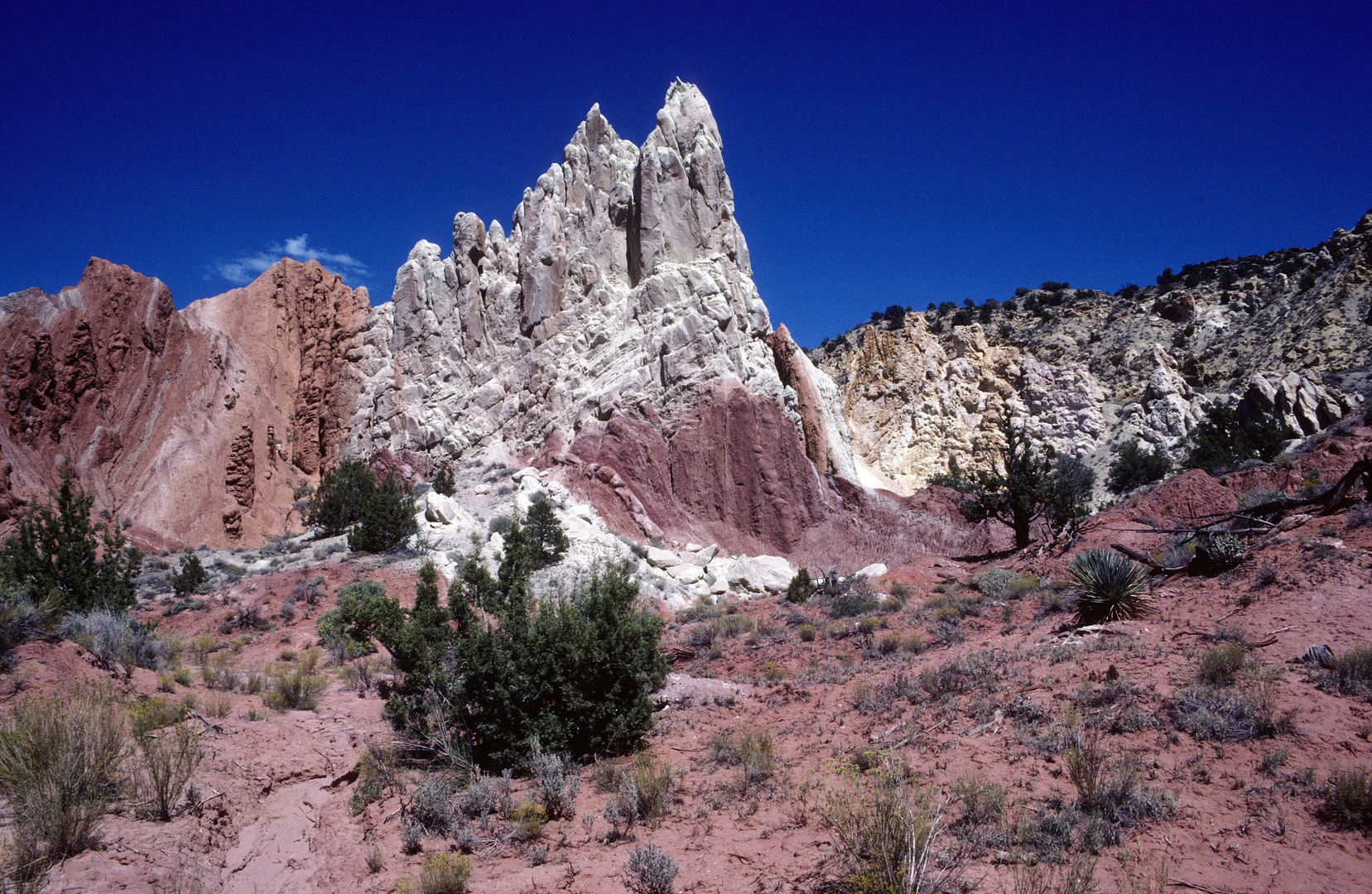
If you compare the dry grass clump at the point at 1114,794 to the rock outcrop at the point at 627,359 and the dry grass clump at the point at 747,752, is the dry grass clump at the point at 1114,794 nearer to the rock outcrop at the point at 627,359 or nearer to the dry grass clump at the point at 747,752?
the dry grass clump at the point at 747,752

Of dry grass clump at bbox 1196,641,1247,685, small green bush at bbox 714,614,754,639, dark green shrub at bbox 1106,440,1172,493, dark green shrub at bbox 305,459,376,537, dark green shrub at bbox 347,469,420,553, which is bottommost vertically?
dry grass clump at bbox 1196,641,1247,685

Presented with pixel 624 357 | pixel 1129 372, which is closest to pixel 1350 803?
pixel 624 357

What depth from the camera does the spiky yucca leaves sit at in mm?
10156

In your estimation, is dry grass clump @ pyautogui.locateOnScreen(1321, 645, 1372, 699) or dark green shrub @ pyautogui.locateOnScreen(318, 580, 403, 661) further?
dark green shrub @ pyautogui.locateOnScreen(318, 580, 403, 661)

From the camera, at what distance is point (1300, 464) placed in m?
18.3

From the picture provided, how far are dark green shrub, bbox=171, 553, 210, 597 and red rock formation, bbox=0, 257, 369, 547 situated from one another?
10370 millimetres

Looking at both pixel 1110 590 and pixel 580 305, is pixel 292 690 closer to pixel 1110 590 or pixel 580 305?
pixel 1110 590

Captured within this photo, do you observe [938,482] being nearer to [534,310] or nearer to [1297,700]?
[534,310]

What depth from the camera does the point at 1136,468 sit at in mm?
34250

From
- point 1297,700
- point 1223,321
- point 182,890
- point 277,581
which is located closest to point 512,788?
point 182,890

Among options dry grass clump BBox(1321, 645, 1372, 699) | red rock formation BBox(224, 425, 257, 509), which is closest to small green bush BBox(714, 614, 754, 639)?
dry grass clump BBox(1321, 645, 1372, 699)

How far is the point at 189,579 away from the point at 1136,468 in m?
40.1

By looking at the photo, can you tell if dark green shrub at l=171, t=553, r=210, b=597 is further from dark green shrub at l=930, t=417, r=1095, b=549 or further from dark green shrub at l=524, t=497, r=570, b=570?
dark green shrub at l=930, t=417, r=1095, b=549

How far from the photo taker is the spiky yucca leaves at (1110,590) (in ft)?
33.3
